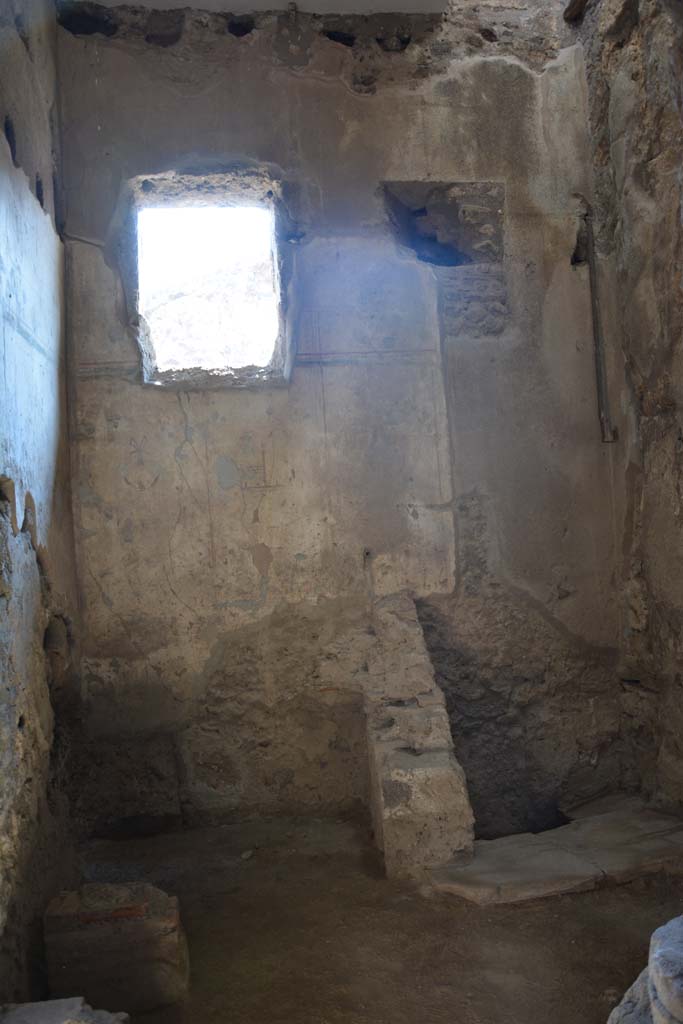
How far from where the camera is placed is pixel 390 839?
3.38 m

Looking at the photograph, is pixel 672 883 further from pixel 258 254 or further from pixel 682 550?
pixel 258 254

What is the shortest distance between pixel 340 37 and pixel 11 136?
2.07 m

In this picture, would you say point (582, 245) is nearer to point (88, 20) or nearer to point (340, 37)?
point (340, 37)

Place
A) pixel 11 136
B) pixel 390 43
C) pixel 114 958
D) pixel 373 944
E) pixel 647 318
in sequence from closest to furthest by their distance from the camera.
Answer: pixel 114 958 → pixel 373 944 → pixel 11 136 → pixel 647 318 → pixel 390 43

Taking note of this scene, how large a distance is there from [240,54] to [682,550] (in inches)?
131

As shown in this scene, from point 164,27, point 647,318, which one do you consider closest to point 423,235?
point 647,318

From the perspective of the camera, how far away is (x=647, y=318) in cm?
413

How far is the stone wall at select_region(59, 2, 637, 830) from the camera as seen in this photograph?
13.6 ft

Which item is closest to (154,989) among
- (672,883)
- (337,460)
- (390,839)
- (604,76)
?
(390,839)

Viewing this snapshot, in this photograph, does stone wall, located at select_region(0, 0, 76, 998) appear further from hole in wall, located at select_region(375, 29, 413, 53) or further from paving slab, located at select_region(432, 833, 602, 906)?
hole in wall, located at select_region(375, 29, 413, 53)

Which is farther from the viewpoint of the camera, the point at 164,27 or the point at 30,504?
the point at 164,27

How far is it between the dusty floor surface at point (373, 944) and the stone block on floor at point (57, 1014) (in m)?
0.45

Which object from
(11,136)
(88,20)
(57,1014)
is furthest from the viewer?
(88,20)

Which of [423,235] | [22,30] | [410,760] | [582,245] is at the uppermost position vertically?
[22,30]
